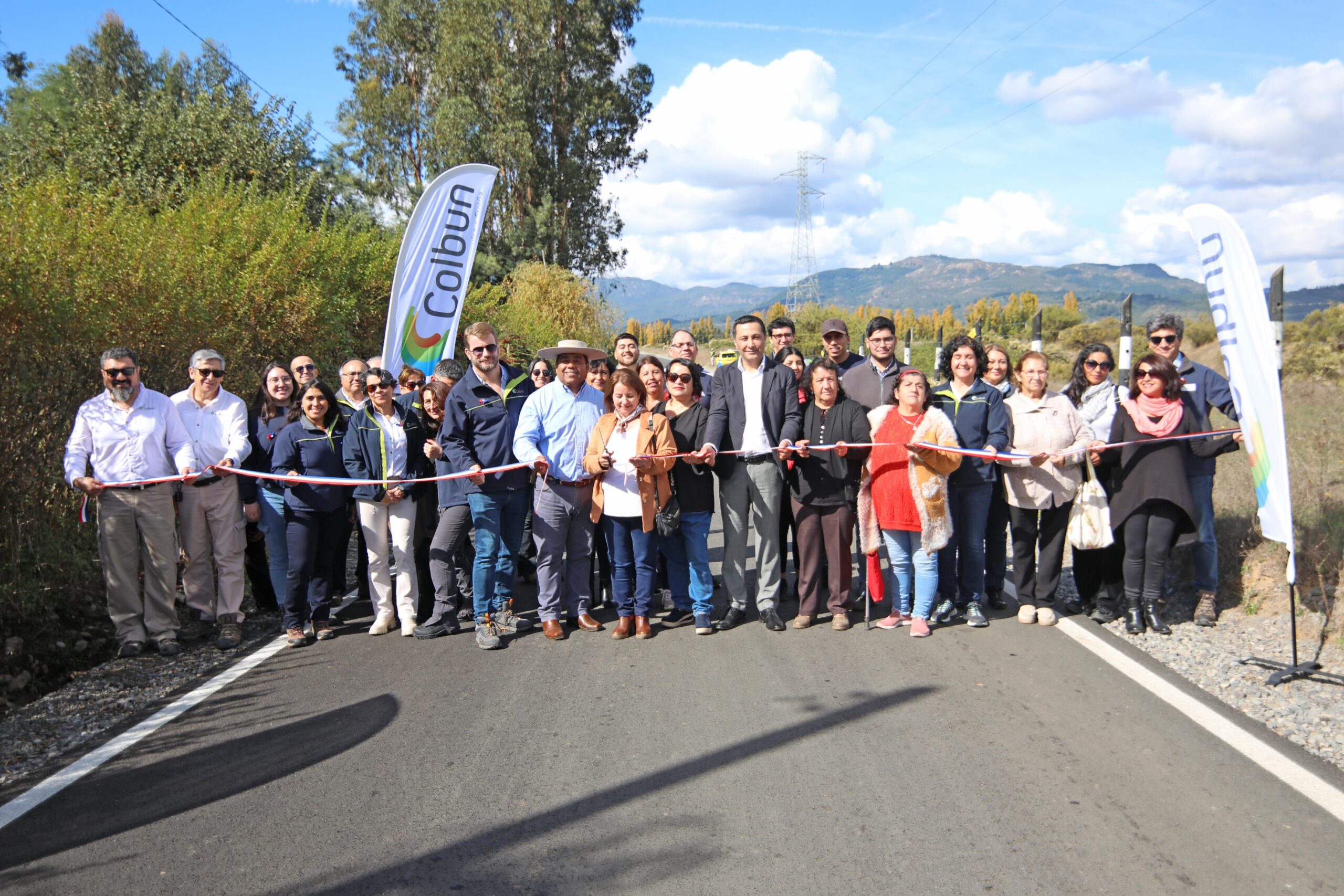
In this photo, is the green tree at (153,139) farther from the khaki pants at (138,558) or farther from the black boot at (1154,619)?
the black boot at (1154,619)

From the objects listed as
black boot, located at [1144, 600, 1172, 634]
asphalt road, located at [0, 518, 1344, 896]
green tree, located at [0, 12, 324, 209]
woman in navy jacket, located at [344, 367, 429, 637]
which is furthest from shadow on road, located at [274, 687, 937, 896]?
green tree, located at [0, 12, 324, 209]

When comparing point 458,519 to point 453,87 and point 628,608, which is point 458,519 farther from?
point 453,87

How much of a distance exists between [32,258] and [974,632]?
A: 7731mm

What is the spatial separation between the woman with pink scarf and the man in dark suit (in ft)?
7.89

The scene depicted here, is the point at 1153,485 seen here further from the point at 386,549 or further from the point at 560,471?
the point at 386,549

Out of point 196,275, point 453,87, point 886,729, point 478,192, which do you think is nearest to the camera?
point 886,729

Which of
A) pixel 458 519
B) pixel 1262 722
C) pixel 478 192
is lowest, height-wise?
pixel 1262 722

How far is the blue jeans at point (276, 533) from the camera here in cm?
701

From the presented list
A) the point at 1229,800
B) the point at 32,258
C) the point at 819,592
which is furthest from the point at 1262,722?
the point at 32,258

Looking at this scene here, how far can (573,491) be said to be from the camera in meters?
6.74

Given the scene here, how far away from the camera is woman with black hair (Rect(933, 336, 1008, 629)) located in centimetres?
686

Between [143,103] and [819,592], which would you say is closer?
[819,592]

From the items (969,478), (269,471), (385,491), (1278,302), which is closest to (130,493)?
(269,471)

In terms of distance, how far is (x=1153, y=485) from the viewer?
6535 millimetres
